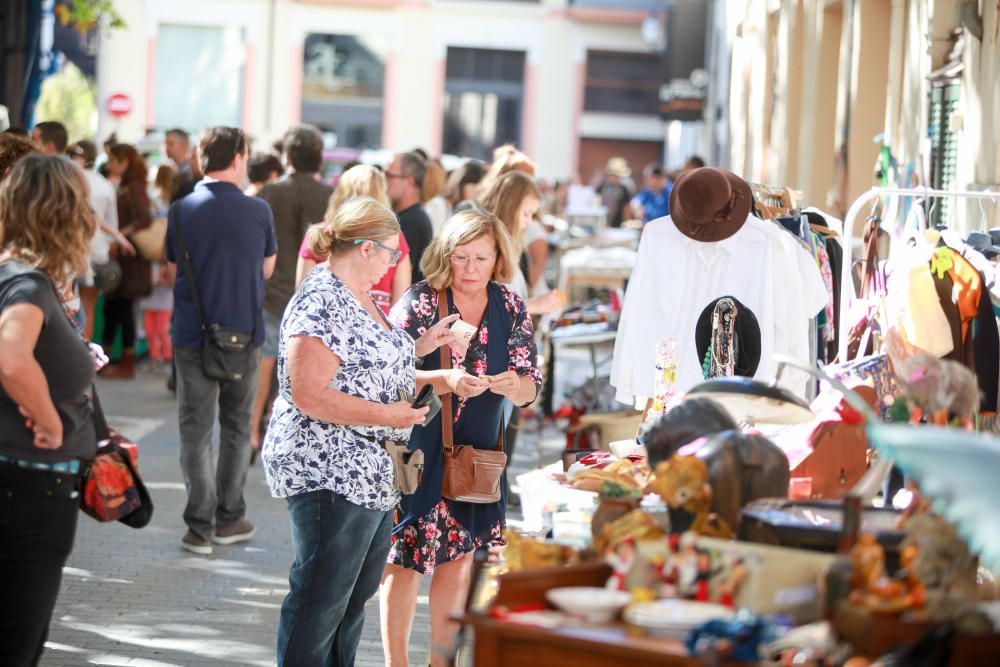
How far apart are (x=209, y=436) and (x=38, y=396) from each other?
3221mm

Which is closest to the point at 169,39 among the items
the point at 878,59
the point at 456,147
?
the point at 456,147

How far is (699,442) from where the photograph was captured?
10.1 feet

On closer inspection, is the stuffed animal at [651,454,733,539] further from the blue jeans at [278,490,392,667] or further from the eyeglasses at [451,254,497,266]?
the eyeglasses at [451,254,497,266]

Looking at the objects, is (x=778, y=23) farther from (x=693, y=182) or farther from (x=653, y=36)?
(x=653, y=36)

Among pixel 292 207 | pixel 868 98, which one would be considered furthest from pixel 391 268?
pixel 868 98

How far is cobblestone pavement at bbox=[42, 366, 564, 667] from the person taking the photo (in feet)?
18.0

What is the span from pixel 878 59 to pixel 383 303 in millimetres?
6122

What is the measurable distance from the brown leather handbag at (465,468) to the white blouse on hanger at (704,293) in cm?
91

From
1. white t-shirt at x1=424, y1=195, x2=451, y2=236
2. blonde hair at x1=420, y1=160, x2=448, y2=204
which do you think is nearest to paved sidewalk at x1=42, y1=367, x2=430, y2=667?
white t-shirt at x1=424, y1=195, x2=451, y2=236

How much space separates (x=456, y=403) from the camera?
15.7ft

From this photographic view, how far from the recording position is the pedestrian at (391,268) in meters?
7.07

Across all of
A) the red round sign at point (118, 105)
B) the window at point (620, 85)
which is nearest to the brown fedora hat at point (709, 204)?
the red round sign at point (118, 105)

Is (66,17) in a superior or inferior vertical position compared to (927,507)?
superior

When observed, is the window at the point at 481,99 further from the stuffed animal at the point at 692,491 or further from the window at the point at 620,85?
the stuffed animal at the point at 692,491
